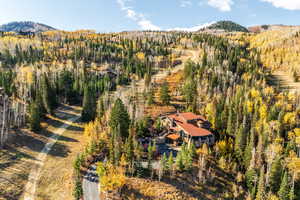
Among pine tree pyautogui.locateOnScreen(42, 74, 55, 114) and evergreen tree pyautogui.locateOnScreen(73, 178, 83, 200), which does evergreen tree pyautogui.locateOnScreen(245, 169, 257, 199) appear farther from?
pine tree pyautogui.locateOnScreen(42, 74, 55, 114)

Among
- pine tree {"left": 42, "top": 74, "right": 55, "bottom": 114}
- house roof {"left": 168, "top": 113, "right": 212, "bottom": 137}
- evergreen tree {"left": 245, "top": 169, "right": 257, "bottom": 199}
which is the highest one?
pine tree {"left": 42, "top": 74, "right": 55, "bottom": 114}

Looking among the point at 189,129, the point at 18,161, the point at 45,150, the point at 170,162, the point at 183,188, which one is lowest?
the point at 183,188

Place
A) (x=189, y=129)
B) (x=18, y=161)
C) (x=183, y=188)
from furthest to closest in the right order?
(x=189, y=129), (x=18, y=161), (x=183, y=188)

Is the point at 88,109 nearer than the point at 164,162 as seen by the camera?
No

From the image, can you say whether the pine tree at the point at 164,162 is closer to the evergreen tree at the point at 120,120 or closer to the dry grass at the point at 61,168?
the evergreen tree at the point at 120,120

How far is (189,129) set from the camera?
2810 inches

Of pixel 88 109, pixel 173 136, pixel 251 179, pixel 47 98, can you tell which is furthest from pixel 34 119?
pixel 251 179

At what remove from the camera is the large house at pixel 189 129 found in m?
69.3

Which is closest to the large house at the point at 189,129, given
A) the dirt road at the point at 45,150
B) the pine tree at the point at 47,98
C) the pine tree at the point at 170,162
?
the pine tree at the point at 170,162

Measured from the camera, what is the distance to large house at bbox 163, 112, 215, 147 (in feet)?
227

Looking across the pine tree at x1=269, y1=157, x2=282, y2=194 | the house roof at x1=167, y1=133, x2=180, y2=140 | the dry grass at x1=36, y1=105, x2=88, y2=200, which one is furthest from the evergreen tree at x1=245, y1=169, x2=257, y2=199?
the dry grass at x1=36, y1=105, x2=88, y2=200

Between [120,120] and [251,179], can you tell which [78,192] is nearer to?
[120,120]

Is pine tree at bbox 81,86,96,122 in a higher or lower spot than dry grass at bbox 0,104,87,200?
higher

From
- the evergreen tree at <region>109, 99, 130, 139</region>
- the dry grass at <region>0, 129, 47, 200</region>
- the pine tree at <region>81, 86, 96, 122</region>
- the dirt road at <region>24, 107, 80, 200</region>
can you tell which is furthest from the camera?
the pine tree at <region>81, 86, 96, 122</region>
